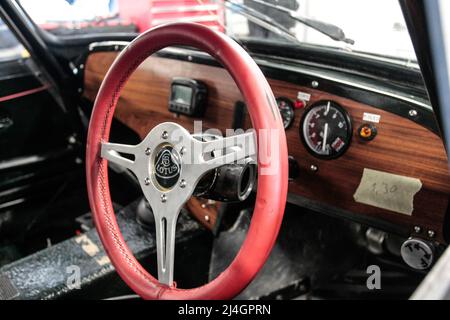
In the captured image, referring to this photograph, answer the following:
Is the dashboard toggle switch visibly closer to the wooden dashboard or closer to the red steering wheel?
the wooden dashboard

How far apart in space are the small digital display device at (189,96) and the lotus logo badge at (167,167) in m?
0.55

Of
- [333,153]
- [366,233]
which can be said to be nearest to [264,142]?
[333,153]

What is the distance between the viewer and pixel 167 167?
1.00 m

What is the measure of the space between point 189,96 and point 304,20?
480 mm

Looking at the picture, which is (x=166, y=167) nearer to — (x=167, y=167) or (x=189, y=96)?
(x=167, y=167)

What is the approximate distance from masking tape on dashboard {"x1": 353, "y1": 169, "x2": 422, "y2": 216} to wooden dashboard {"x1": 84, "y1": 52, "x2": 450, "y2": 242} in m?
0.01

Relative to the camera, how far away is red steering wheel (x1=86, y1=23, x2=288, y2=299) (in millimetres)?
852

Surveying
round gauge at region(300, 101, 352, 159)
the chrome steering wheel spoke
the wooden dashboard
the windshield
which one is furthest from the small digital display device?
the chrome steering wheel spoke

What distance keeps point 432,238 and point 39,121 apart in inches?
70.2

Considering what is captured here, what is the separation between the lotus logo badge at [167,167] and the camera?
984 mm

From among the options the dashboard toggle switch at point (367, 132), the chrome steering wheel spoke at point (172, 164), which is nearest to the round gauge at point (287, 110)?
the dashboard toggle switch at point (367, 132)

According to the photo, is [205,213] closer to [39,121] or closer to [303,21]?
[303,21]

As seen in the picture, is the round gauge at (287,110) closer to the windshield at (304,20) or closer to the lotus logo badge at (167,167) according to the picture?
the windshield at (304,20)

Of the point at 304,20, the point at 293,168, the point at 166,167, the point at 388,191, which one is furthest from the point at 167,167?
the point at 304,20
